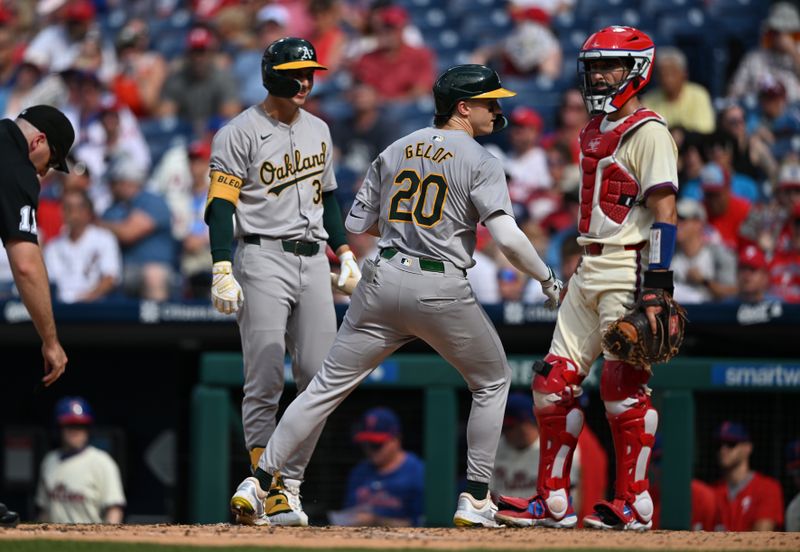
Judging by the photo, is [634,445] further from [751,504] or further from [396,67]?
[396,67]

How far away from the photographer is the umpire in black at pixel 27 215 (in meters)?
4.75

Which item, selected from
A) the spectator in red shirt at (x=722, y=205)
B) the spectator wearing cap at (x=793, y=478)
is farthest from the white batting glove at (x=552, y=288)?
the spectator in red shirt at (x=722, y=205)

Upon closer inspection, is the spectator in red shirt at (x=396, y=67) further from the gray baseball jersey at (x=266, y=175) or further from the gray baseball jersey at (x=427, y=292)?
the gray baseball jersey at (x=427, y=292)

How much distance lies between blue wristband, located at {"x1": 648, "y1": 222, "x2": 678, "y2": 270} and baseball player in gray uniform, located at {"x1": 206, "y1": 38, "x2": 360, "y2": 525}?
132 centimetres

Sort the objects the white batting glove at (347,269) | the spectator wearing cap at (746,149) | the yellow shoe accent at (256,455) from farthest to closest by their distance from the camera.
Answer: the spectator wearing cap at (746,149) < the white batting glove at (347,269) < the yellow shoe accent at (256,455)

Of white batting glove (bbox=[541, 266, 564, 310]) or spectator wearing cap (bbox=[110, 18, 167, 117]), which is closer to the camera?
white batting glove (bbox=[541, 266, 564, 310])

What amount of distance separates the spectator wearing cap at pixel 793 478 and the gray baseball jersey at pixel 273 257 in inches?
103

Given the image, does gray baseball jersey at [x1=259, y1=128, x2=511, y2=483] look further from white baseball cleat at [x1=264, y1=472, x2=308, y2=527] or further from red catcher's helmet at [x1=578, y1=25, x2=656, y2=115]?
red catcher's helmet at [x1=578, y1=25, x2=656, y2=115]

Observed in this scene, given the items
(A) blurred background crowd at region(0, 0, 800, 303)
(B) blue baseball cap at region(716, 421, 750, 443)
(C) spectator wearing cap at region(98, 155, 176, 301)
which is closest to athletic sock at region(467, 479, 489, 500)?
(B) blue baseball cap at region(716, 421, 750, 443)

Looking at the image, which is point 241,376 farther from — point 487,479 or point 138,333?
point 487,479

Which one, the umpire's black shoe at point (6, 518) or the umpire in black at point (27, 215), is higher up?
the umpire in black at point (27, 215)

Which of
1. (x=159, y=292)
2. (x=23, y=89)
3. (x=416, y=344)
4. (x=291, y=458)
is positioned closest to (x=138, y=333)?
(x=159, y=292)

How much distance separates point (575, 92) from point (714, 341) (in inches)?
124

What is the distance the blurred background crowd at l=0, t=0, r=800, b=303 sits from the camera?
893 cm
